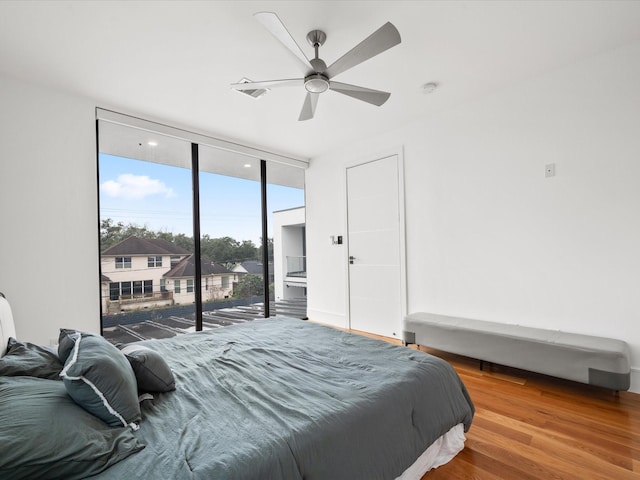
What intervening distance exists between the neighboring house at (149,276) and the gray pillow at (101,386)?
2.52m

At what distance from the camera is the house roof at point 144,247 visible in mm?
3447

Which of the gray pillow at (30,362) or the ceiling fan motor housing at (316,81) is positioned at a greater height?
the ceiling fan motor housing at (316,81)

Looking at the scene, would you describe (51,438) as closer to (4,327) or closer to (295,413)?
(295,413)

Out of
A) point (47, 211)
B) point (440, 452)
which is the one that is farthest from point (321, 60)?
point (47, 211)

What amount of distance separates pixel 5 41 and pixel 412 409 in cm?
360

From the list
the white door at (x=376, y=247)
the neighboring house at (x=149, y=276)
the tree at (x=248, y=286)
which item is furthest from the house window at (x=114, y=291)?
the white door at (x=376, y=247)

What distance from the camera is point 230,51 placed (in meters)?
2.41

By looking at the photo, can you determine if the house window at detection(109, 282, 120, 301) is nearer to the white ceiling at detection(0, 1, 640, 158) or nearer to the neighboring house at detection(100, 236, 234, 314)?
the neighboring house at detection(100, 236, 234, 314)

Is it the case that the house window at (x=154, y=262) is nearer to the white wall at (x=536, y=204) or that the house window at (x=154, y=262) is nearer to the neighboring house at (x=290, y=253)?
the neighboring house at (x=290, y=253)

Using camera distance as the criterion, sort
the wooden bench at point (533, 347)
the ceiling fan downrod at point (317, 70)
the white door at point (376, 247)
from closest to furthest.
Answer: the ceiling fan downrod at point (317, 70) → the wooden bench at point (533, 347) → the white door at point (376, 247)

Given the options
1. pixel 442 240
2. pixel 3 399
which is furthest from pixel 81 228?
pixel 442 240

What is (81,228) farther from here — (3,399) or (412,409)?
(412,409)

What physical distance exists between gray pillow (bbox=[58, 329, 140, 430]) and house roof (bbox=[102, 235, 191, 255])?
101 inches

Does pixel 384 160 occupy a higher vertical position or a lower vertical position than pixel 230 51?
lower
